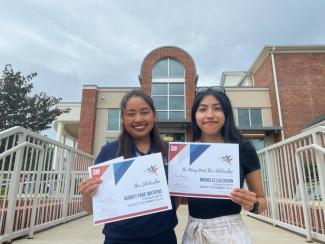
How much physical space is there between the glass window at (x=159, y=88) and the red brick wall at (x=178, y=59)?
0.32m

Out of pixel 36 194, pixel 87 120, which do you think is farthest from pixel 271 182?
pixel 87 120

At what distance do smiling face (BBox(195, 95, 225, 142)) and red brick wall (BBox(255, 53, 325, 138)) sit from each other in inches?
580

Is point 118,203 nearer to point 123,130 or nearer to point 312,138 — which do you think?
point 123,130

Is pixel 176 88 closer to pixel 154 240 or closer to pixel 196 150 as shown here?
pixel 196 150

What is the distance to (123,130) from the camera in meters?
1.71

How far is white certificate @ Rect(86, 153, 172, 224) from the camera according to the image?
145cm

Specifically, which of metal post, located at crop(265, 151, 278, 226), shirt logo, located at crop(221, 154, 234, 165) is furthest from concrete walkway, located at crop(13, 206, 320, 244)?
shirt logo, located at crop(221, 154, 234, 165)

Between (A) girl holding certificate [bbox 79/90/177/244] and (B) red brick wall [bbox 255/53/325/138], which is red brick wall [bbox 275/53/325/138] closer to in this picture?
(B) red brick wall [bbox 255/53/325/138]

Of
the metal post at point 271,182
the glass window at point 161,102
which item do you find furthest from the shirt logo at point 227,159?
the glass window at point 161,102

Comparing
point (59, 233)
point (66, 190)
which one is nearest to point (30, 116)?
point (66, 190)

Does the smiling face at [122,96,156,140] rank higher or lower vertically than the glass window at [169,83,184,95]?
lower

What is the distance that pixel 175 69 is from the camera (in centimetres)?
1639

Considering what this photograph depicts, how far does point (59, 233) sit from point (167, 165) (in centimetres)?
292

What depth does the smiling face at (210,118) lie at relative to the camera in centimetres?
163
